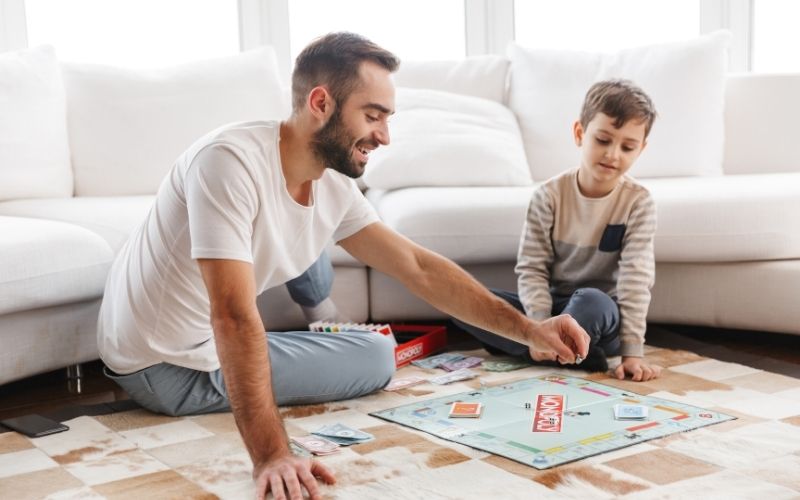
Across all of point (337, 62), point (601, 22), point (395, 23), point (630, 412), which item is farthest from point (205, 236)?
point (601, 22)

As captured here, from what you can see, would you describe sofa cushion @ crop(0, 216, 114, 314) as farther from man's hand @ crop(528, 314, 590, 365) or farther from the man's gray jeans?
man's hand @ crop(528, 314, 590, 365)

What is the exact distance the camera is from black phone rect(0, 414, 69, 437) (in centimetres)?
208

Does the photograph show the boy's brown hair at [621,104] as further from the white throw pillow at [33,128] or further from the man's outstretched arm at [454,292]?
the white throw pillow at [33,128]

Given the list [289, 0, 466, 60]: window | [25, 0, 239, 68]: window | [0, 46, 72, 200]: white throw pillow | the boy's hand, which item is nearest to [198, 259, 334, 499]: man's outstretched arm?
the boy's hand

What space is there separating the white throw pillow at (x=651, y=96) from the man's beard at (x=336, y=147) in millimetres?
1873

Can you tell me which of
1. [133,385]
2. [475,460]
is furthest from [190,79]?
[475,460]

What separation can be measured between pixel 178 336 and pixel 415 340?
2.78ft

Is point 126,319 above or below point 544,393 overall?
above

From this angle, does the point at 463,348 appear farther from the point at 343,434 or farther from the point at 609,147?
the point at 343,434

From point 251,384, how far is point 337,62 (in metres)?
0.65

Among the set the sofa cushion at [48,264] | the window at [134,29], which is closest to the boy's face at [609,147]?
the sofa cushion at [48,264]

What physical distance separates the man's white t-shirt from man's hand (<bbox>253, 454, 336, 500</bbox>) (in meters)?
0.37

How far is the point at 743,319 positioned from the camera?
279cm

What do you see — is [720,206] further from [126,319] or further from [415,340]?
[126,319]
